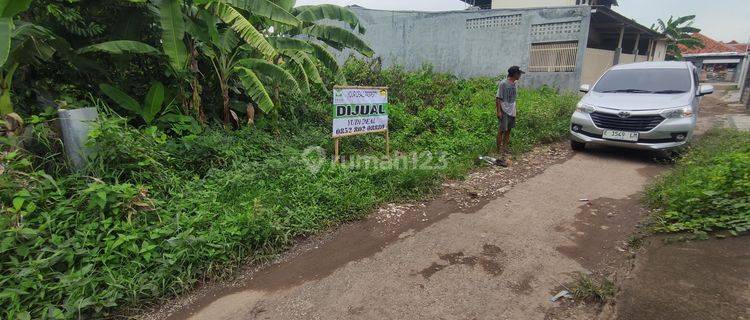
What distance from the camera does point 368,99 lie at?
5707 mm

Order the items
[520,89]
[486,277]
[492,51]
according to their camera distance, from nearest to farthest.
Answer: [486,277] → [520,89] → [492,51]

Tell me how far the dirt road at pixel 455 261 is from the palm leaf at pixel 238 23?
2.69 m

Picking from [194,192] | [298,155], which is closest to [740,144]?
[298,155]

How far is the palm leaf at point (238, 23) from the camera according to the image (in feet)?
15.6

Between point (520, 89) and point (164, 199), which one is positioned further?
point (520, 89)

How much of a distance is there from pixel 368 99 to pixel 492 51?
28.4 feet

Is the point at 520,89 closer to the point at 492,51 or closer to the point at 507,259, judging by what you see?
the point at 492,51

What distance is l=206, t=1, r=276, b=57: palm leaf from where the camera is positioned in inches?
187

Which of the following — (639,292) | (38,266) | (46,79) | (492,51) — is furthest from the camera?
(492,51)

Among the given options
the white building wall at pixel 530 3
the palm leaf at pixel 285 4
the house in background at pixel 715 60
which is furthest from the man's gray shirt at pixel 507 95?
the house in background at pixel 715 60

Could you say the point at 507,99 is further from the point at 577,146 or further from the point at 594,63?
the point at 594,63

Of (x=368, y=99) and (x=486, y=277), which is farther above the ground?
(x=368, y=99)

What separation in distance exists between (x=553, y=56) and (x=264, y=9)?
32.2 ft

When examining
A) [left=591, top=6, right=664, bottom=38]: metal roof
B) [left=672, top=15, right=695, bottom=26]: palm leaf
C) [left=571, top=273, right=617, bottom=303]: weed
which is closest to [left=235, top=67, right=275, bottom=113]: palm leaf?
[left=571, top=273, right=617, bottom=303]: weed
